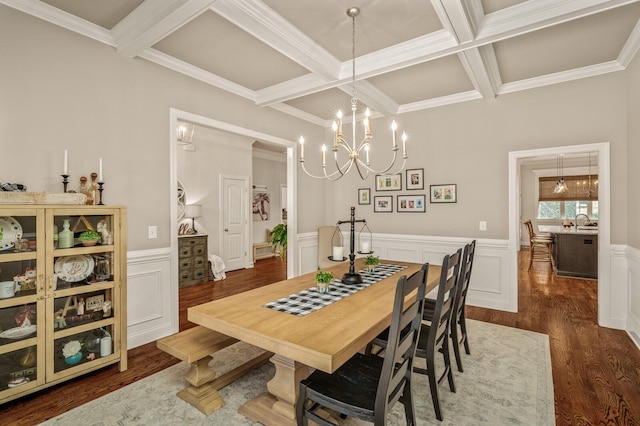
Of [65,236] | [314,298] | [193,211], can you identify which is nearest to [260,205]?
[193,211]

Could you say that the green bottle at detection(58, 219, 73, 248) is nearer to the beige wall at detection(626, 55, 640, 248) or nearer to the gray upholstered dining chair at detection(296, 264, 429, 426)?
the gray upholstered dining chair at detection(296, 264, 429, 426)

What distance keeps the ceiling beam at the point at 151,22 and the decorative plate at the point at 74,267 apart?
1746 millimetres

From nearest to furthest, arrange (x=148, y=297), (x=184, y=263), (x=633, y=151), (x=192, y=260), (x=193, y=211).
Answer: (x=148, y=297), (x=633, y=151), (x=184, y=263), (x=192, y=260), (x=193, y=211)

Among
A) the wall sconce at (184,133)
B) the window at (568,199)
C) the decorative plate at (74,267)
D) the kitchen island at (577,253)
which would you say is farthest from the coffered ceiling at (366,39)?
the window at (568,199)

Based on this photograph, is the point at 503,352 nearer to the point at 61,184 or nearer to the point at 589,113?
the point at 589,113

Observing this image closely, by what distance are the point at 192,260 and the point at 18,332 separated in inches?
135

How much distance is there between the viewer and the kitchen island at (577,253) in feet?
19.0

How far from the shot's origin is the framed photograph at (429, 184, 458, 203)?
438cm

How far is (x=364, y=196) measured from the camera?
5168 millimetres

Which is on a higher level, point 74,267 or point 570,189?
point 570,189

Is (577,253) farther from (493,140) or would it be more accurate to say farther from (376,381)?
(376,381)

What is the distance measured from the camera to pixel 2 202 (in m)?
2.00

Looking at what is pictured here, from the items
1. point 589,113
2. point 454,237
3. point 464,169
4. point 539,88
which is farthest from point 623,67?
point 454,237

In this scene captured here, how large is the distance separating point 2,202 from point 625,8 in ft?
14.8
